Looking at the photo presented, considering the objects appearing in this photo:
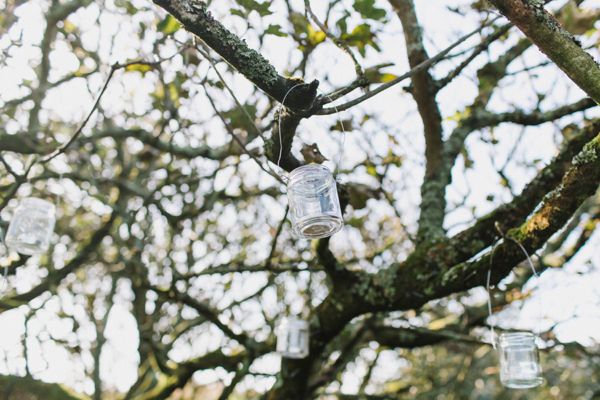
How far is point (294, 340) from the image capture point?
3160 mm

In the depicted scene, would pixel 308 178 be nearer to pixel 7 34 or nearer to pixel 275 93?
pixel 275 93

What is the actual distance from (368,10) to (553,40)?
3.29 ft

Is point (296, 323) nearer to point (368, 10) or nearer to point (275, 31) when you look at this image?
point (275, 31)

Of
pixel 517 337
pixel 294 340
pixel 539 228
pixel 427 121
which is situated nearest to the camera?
pixel 539 228

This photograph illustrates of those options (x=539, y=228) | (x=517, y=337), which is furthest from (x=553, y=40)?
(x=517, y=337)

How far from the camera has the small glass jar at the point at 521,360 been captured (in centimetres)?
252

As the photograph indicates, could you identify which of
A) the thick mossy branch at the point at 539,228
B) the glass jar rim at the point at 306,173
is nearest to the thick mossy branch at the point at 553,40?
the thick mossy branch at the point at 539,228

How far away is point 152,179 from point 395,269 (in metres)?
3.33

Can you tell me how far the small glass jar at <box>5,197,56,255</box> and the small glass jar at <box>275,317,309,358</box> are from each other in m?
1.65

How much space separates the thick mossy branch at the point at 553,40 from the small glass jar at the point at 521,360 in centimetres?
158

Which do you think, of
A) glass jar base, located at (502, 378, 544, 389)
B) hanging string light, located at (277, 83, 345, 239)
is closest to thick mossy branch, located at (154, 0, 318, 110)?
hanging string light, located at (277, 83, 345, 239)

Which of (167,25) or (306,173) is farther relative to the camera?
(167,25)

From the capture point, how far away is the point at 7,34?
3.15 m

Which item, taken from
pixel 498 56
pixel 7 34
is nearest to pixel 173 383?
pixel 7 34
